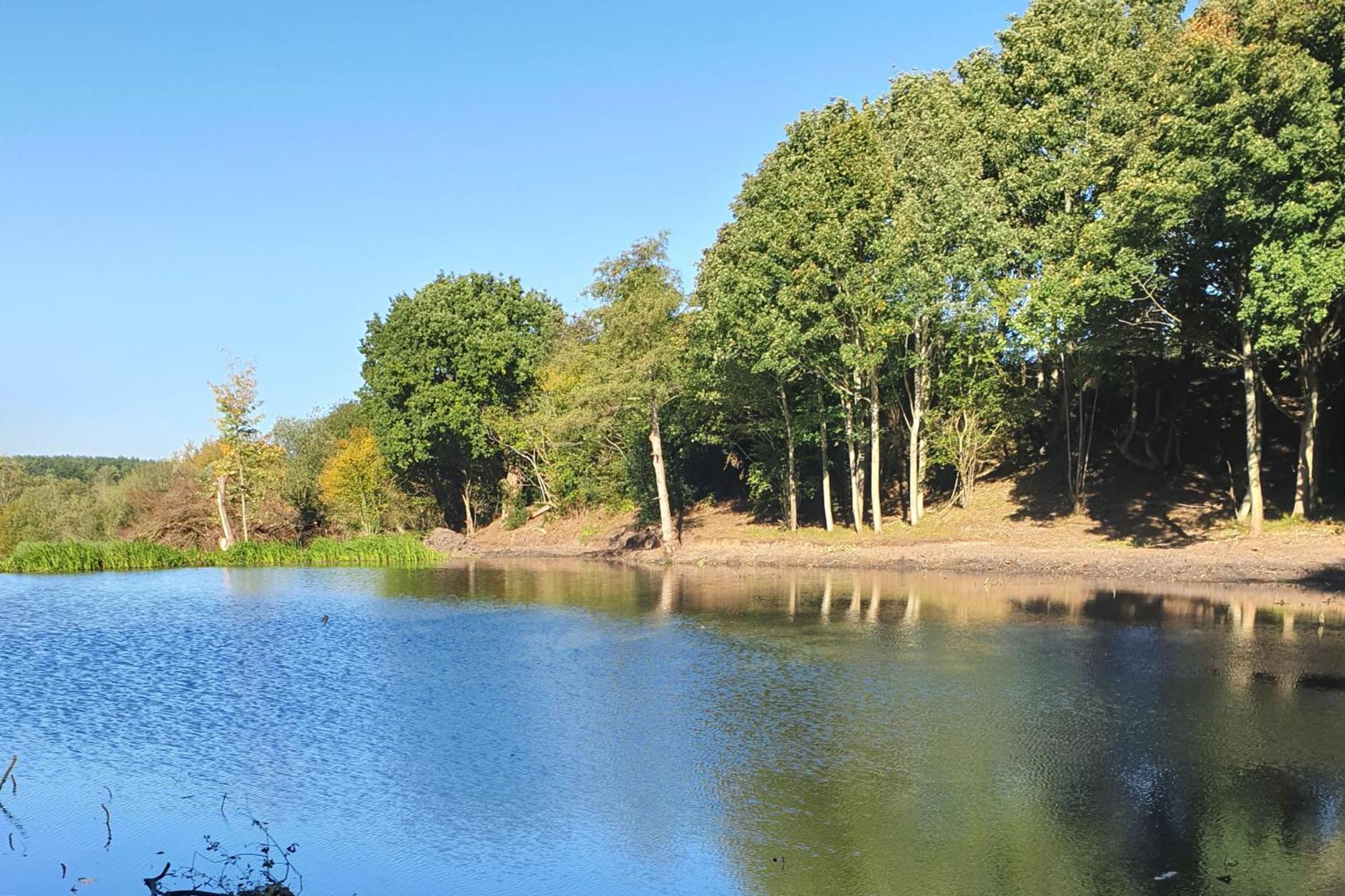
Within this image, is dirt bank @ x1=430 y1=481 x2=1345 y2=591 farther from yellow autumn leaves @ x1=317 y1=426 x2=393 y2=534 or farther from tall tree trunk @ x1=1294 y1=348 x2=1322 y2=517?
yellow autumn leaves @ x1=317 y1=426 x2=393 y2=534

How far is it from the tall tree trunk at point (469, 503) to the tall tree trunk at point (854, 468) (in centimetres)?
2762

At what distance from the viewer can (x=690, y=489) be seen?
53469mm

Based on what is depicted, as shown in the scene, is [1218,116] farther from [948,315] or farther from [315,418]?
[315,418]

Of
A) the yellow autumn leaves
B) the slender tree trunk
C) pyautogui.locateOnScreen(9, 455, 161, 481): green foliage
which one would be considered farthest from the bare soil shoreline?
pyautogui.locateOnScreen(9, 455, 161, 481): green foliage

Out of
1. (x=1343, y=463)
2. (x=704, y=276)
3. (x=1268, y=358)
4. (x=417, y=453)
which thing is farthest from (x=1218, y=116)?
(x=417, y=453)

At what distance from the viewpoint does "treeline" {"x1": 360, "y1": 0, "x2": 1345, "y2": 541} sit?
1084 inches

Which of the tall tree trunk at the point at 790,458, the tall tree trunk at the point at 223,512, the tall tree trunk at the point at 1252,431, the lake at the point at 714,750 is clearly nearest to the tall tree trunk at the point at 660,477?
the tall tree trunk at the point at 790,458

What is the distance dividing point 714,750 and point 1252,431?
908 inches

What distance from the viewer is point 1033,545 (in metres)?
36.5

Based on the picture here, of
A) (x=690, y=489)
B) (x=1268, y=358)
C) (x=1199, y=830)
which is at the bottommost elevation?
(x=1199, y=830)

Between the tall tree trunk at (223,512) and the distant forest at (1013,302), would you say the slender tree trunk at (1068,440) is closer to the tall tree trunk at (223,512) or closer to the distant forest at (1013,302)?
the distant forest at (1013,302)

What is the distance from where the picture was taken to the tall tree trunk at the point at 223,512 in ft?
184

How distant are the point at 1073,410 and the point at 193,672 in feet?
116

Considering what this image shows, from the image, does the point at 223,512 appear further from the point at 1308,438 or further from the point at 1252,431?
the point at 1308,438
